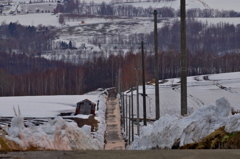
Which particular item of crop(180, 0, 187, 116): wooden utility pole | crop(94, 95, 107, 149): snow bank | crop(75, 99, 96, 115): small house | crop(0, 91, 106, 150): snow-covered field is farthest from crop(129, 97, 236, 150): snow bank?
crop(75, 99, 96, 115): small house

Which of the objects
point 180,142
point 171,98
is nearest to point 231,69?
point 171,98

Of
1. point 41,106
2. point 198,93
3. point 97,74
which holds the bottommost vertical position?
point 97,74

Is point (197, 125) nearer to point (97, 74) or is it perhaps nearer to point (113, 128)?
point (113, 128)

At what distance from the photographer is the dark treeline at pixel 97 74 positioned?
10188 centimetres

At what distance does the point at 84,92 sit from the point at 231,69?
39.9 m

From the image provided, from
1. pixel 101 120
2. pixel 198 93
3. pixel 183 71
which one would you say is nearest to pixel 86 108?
pixel 101 120

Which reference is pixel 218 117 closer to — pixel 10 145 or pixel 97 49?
pixel 10 145

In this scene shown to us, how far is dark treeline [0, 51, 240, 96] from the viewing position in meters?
102

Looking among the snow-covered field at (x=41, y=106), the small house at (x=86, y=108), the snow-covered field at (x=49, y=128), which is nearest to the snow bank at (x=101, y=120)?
the snow-covered field at (x=49, y=128)

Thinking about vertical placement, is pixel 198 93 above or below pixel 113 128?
below

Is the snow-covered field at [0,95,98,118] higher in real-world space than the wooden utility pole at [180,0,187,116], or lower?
lower

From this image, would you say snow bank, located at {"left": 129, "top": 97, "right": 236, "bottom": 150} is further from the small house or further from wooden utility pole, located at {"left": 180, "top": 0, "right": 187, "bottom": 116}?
the small house

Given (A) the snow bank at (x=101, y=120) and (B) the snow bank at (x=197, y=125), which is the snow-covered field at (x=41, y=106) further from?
(B) the snow bank at (x=197, y=125)

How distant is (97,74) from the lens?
111750mm
